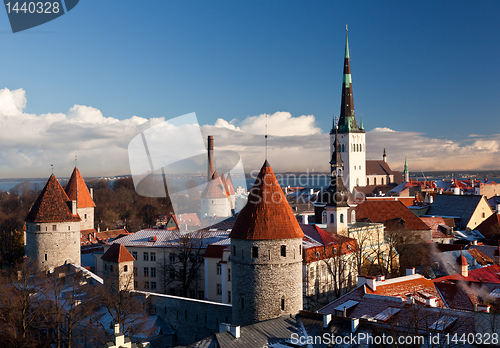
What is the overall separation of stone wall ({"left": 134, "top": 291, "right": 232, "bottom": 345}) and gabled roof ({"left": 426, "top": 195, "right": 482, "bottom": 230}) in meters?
37.3

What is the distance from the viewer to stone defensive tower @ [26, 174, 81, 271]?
33.6 metres

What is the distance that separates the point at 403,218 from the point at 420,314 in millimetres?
29549

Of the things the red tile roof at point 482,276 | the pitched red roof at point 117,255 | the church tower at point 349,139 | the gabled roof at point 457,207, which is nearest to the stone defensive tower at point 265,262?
the red tile roof at point 482,276

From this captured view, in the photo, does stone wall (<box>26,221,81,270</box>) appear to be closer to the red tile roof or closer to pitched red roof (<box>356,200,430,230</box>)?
the red tile roof

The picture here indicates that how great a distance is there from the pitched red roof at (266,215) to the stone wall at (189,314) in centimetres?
394

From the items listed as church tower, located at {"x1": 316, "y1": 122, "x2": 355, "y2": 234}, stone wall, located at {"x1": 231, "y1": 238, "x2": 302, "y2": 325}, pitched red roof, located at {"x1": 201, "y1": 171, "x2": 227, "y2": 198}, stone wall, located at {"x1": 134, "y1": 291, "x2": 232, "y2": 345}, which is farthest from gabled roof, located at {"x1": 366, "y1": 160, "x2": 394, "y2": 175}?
stone wall, located at {"x1": 231, "y1": 238, "x2": 302, "y2": 325}

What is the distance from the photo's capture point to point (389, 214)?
151 feet

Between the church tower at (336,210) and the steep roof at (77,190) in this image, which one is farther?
the steep roof at (77,190)

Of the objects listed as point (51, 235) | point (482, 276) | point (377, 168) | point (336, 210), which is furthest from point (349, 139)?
point (482, 276)

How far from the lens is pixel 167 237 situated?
34.0m

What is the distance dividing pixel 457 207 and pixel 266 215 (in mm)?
40902

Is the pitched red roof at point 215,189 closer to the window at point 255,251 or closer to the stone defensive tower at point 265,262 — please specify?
the stone defensive tower at point 265,262

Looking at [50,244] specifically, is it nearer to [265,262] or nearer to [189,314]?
[189,314]

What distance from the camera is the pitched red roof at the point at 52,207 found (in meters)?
33.9
